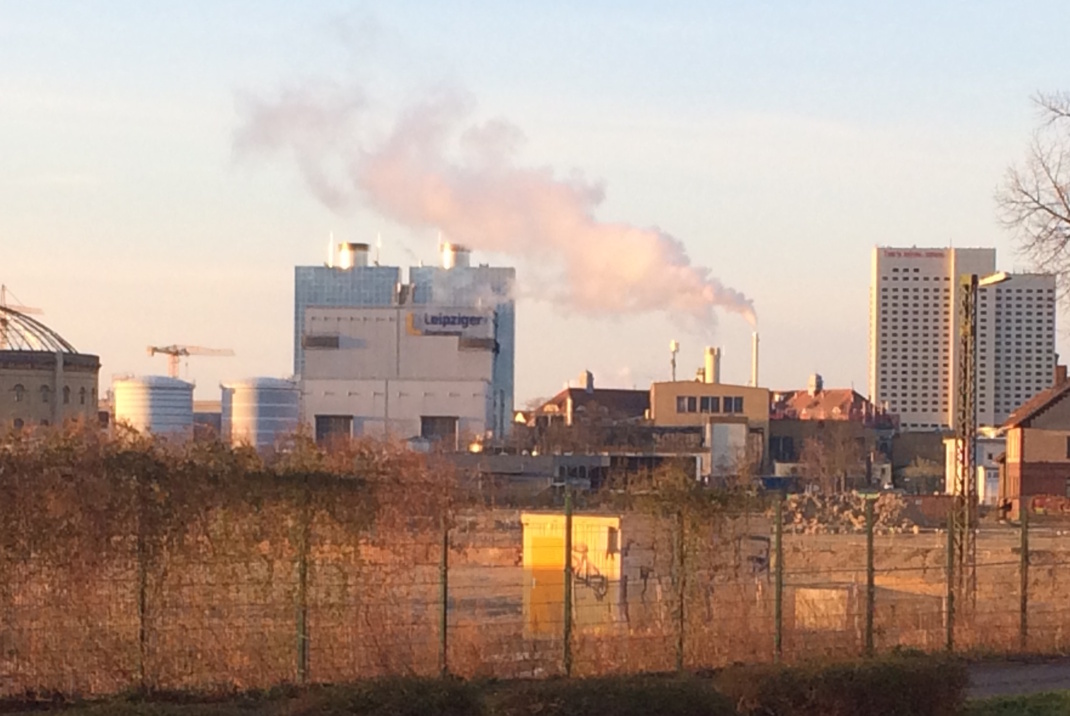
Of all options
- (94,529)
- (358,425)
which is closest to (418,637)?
(94,529)

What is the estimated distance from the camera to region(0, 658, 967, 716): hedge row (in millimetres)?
12828

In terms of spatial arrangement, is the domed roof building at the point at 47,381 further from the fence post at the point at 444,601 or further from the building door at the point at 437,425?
the fence post at the point at 444,601

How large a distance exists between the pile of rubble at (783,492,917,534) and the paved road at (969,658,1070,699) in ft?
36.9

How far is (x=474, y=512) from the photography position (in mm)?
19484

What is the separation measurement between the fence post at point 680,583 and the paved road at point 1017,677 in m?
3.29

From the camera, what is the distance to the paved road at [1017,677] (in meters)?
19.1

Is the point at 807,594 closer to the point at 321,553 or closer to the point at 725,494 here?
the point at 725,494

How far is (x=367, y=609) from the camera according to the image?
1794cm

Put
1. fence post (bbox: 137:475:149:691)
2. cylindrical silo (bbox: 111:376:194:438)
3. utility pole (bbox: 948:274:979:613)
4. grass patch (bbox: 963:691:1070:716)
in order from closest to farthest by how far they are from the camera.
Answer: grass patch (bbox: 963:691:1070:716)
fence post (bbox: 137:475:149:691)
utility pole (bbox: 948:274:979:613)
cylindrical silo (bbox: 111:376:194:438)

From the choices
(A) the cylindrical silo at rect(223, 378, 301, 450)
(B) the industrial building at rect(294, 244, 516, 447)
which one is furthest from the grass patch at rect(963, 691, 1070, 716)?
(A) the cylindrical silo at rect(223, 378, 301, 450)

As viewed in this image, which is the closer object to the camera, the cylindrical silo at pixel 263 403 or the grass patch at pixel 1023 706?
the grass patch at pixel 1023 706

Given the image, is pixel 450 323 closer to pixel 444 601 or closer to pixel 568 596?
pixel 568 596

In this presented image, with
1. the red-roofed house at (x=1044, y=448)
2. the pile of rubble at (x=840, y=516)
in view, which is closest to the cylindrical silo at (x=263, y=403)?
the red-roofed house at (x=1044, y=448)

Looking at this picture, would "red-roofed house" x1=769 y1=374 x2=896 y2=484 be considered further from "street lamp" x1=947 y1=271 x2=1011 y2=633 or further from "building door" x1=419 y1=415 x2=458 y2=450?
"street lamp" x1=947 y1=271 x2=1011 y2=633
